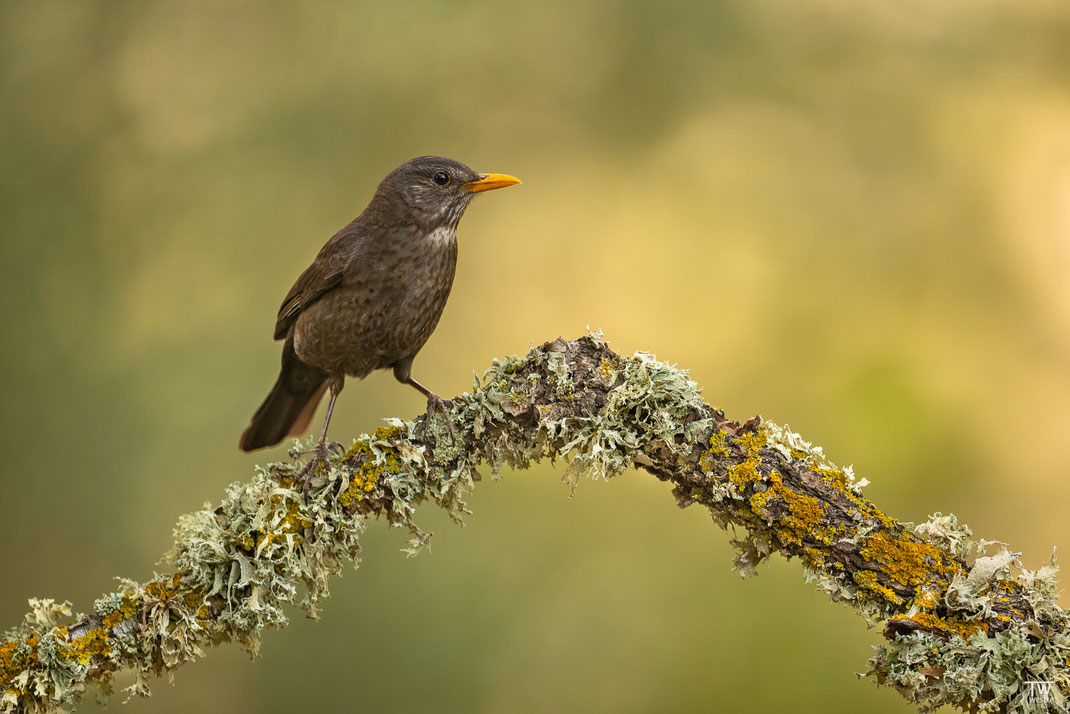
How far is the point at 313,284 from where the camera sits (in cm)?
366

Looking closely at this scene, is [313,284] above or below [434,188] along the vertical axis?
below

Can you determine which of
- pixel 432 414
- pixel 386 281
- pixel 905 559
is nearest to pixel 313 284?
pixel 386 281

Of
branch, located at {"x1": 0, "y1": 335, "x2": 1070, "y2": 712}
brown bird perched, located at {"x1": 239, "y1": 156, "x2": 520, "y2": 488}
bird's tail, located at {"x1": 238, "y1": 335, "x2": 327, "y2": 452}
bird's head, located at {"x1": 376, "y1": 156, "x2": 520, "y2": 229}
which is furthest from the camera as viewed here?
bird's tail, located at {"x1": 238, "y1": 335, "x2": 327, "y2": 452}

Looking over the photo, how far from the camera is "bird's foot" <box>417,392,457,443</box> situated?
9.80ft

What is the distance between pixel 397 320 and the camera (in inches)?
137

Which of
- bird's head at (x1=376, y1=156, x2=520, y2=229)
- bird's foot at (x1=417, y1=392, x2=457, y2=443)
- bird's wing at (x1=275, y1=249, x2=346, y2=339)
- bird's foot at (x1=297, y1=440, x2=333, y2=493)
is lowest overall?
bird's foot at (x1=297, y1=440, x2=333, y2=493)

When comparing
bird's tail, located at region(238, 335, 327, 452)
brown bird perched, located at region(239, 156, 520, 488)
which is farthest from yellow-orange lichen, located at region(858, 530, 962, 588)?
bird's tail, located at region(238, 335, 327, 452)

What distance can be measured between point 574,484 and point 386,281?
115 cm

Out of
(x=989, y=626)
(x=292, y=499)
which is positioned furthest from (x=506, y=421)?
(x=989, y=626)

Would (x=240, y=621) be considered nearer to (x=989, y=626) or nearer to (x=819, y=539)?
(x=819, y=539)

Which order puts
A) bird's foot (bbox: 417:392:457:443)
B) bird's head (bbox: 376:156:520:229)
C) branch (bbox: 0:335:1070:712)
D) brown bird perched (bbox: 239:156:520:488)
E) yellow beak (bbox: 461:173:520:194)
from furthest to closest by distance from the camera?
yellow beak (bbox: 461:173:520:194)
bird's head (bbox: 376:156:520:229)
brown bird perched (bbox: 239:156:520:488)
bird's foot (bbox: 417:392:457:443)
branch (bbox: 0:335:1070:712)

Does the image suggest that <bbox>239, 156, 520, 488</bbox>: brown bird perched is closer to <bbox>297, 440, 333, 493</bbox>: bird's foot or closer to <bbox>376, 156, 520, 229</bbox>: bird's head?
<bbox>376, 156, 520, 229</bbox>: bird's head

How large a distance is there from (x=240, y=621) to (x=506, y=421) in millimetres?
972

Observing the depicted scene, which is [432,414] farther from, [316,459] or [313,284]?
[313,284]
